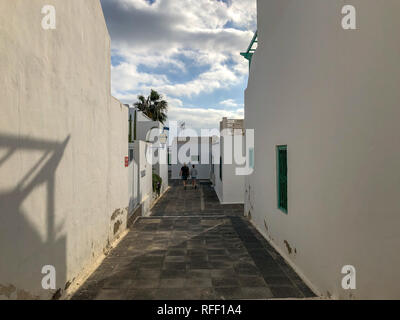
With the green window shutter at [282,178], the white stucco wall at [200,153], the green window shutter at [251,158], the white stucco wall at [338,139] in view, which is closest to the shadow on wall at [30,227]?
the white stucco wall at [338,139]

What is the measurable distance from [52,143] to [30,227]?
104 centimetres

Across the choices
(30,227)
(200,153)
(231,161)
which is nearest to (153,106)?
(200,153)

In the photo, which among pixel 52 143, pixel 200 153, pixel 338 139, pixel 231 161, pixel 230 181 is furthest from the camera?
pixel 200 153

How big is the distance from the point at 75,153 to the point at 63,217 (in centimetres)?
97

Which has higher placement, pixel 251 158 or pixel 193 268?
pixel 251 158

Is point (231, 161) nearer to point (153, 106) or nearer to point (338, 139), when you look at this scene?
point (338, 139)

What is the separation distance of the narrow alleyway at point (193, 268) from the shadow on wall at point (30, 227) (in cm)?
86

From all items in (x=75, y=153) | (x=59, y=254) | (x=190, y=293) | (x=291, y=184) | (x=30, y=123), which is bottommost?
(x=190, y=293)

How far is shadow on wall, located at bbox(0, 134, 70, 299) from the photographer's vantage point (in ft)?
8.11

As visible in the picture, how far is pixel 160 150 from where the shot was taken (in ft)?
58.9

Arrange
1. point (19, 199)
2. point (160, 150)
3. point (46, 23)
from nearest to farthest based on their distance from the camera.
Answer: point (19, 199) < point (46, 23) < point (160, 150)

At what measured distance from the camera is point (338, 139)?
3.24 metres
